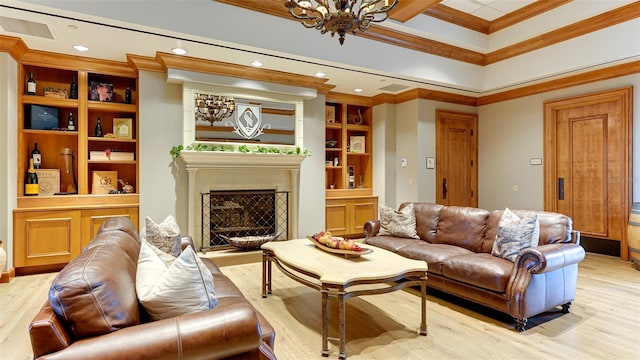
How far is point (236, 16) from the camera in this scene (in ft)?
13.1

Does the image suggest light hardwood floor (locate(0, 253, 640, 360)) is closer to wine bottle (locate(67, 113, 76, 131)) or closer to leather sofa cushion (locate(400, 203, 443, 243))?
leather sofa cushion (locate(400, 203, 443, 243))

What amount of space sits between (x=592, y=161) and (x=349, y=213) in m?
3.92

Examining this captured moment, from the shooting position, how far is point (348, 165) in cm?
714

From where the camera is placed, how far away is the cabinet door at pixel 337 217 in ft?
20.5

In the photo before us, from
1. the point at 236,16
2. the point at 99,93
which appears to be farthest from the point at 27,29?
the point at 236,16

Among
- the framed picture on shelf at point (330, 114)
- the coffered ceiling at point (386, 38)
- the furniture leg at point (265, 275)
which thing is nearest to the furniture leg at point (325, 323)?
the furniture leg at point (265, 275)

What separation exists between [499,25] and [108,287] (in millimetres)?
6312

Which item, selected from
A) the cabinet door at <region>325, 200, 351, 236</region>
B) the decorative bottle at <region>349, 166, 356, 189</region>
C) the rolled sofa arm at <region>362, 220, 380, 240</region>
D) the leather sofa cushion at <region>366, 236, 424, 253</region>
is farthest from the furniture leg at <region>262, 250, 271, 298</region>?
the decorative bottle at <region>349, 166, 356, 189</region>

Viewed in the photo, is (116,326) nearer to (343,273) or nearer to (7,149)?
(343,273)

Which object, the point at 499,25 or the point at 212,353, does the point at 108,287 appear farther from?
the point at 499,25

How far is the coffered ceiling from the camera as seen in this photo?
356cm

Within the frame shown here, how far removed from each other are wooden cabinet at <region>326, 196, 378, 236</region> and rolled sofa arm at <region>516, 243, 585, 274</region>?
371 cm

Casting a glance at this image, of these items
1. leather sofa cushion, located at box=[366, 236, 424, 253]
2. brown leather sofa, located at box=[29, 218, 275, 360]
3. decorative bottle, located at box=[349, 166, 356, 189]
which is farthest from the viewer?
decorative bottle, located at box=[349, 166, 356, 189]

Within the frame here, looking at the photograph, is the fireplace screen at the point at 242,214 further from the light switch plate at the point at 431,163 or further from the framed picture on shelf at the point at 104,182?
the light switch plate at the point at 431,163
